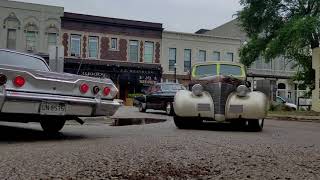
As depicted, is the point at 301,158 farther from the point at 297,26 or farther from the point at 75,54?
the point at 75,54

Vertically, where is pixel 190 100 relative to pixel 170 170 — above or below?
above

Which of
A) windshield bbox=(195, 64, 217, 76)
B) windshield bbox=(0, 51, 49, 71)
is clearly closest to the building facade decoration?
windshield bbox=(195, 64, 217, 76)

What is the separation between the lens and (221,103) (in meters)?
11.4

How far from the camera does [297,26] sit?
23578mm

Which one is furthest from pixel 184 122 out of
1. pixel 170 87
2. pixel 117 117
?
pixel 170 87

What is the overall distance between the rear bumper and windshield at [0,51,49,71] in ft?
3.85

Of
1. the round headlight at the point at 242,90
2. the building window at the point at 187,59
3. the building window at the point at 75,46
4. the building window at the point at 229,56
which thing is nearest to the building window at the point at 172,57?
the building window at the point at 187,59

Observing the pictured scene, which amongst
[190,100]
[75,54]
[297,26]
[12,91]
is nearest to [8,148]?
[12,91]

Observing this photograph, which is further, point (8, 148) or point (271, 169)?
point (8, 148)

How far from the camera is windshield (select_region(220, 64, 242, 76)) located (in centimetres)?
1321

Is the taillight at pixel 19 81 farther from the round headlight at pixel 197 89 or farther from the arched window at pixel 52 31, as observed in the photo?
the arched window at pixel 52 31

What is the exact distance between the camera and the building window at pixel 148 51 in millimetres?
48219

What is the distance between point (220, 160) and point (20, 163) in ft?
6.95

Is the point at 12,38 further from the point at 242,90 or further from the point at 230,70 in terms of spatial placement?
the point at 242,90
